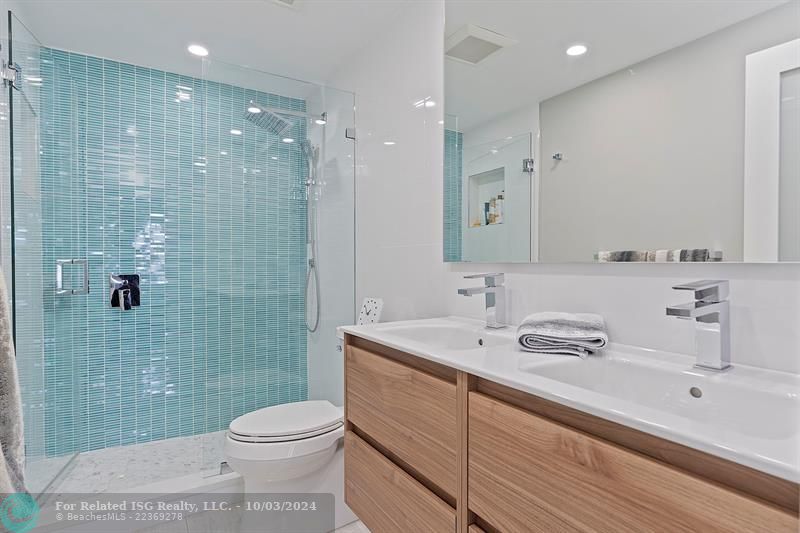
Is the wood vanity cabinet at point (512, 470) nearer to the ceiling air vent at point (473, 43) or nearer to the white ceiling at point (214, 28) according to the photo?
the ceiling air vent at point (473, 43)

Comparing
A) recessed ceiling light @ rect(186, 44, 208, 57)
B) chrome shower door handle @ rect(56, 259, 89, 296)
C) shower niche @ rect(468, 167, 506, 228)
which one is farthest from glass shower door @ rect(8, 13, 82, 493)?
shower niche @ rect(468, 167, 506, 228)

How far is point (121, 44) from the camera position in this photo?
7.50 feet

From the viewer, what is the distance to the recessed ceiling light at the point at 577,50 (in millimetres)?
1174

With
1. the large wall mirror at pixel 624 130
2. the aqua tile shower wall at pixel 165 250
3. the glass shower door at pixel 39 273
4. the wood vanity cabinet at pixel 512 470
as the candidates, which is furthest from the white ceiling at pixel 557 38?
the glass shower door at pixel 39 273

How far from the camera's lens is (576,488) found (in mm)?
641

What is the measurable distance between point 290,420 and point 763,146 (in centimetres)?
188

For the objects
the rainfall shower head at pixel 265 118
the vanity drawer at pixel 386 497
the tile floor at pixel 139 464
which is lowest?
the tile floor at pixel 139 464

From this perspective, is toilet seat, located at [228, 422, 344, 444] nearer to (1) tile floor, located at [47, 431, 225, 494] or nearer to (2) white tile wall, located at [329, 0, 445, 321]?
(1) tile floor, located at [47, 431, 225, 494]

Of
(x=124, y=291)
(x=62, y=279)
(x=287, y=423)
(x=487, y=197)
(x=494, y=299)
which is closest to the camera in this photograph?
(x=494, y=299)

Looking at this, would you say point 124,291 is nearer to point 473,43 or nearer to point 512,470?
point 473,43

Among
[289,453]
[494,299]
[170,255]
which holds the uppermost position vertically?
[170,255]

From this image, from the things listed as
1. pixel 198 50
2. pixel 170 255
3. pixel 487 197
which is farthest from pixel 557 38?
pixel 170 255

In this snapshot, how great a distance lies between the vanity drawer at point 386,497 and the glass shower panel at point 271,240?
93cm

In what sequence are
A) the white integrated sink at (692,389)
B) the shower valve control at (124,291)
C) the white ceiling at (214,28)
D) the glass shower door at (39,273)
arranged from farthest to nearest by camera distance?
the shower valve control at (124,291) → the white ceiling at (214,28) → the glass shower door at (39,273) → the white integrated sink at (692,389)
